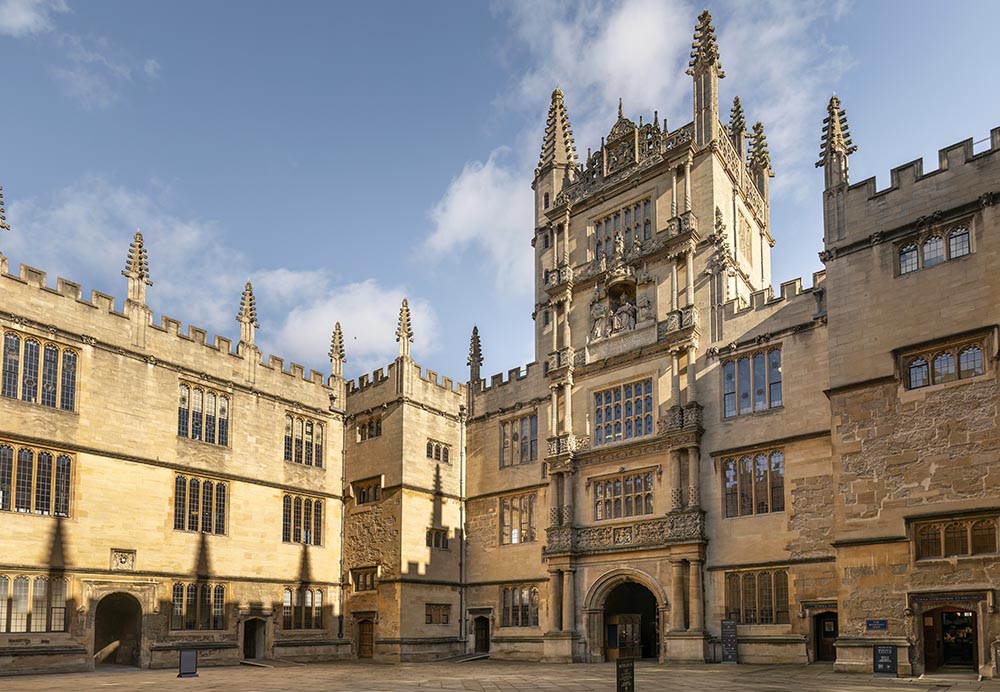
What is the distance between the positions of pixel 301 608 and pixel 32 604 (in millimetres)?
11562

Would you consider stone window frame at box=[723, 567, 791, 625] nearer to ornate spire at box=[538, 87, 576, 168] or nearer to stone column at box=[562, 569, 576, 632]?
stone column at box=[562, 569, 576, 632]

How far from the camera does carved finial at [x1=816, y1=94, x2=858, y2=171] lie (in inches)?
1178

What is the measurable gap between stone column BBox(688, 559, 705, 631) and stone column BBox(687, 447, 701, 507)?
2177 millimetres

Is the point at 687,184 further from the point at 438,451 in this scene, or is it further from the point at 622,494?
the point at 438,451

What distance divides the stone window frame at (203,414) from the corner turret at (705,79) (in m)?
22.4

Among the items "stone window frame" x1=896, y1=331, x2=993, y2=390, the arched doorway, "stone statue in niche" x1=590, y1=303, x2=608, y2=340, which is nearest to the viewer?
"stone window frame" x1=896, y1=331, x2=993, y2=390

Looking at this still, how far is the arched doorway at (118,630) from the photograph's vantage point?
3278cm

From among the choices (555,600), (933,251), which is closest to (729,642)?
(555,600)

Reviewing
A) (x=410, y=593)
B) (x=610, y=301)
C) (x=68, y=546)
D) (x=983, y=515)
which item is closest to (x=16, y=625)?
(x=68, y=546)

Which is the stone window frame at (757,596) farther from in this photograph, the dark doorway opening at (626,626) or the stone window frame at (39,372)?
the stone window frame at (39,372)

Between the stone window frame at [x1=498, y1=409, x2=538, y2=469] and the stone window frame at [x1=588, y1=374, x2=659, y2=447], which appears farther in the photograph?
the stone window frame at [x1=498, y1=409, x2=538, y2=469]

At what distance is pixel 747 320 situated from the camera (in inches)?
1324

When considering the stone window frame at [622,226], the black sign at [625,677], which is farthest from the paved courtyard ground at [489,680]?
the stone window frame at [622,226]

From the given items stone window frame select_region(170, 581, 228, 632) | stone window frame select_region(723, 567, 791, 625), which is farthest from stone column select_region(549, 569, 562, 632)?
stone window frame select_region(170, 581, 228, 632)
